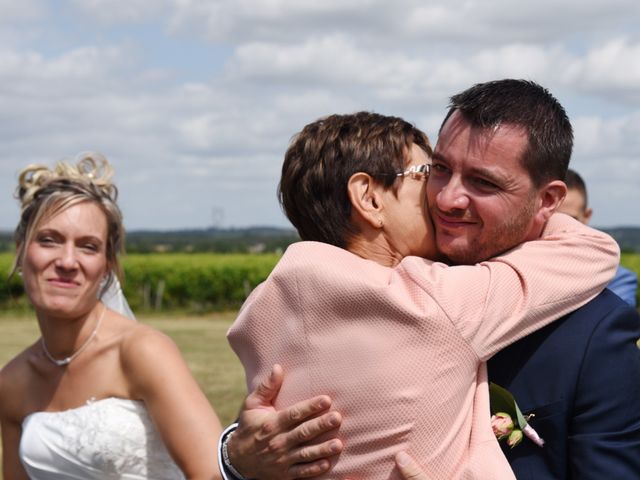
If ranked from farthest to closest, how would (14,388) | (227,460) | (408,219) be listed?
(14,388) → (227,460) → (408,219)

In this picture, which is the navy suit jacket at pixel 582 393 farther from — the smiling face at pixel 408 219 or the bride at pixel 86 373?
the bride at pixel 86 373

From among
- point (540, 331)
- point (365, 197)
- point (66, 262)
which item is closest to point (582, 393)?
point (540, 331)

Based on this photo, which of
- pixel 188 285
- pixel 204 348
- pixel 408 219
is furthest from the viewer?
pixel 188 285

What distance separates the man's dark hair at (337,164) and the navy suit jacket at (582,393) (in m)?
0.70

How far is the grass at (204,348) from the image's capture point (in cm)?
1841

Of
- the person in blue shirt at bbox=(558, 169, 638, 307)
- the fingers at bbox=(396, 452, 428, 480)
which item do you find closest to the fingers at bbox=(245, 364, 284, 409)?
the fingers at bbox=(396, 452, 428, 480)

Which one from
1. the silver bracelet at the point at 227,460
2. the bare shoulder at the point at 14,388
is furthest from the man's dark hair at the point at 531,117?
the bare shoulder at the point at 14,388

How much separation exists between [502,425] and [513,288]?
1.29 ft

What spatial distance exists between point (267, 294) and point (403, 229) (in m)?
0.48

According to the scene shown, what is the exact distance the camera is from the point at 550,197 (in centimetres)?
285

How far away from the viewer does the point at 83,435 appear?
16.4 feet

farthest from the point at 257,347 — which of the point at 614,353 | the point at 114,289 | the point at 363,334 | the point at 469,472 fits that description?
the point at 114,289

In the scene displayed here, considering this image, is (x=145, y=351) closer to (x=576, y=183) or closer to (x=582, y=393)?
(x=582, y=393)

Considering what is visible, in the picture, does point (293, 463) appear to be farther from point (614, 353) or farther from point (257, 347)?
point (614, 353)
